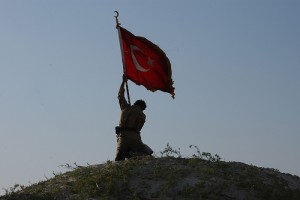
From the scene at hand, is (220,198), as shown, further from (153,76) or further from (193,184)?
(153,76)

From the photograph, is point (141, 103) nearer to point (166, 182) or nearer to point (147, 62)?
point (147, 62)

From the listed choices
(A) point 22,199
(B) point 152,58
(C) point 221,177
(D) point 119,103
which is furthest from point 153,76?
(A) point 22,199

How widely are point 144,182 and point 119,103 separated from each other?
2268 mm

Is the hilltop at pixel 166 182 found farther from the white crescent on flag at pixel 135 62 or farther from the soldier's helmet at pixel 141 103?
the white crescent on flag at pixel 135 62

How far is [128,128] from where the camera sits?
41.4 feet

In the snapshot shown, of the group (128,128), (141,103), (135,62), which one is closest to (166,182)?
(128,128)

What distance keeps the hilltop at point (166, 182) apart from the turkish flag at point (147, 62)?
2159mm

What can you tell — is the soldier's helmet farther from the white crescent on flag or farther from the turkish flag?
the white crescent on flag

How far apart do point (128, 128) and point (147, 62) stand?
216cm

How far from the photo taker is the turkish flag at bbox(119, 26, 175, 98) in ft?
45.2

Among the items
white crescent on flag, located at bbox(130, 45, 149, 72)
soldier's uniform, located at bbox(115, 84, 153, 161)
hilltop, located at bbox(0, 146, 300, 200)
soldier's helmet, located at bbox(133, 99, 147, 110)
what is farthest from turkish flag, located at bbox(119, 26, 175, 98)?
hilltop, located at bbox(0, 146, 300, 200)

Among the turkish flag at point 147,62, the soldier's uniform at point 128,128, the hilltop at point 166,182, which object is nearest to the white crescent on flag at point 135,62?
the turkish flag at point 147,62

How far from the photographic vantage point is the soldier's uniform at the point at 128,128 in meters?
12.5

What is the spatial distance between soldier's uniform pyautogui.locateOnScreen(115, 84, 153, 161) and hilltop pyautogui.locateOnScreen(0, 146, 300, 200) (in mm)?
386
